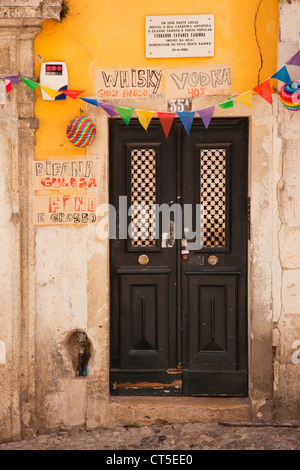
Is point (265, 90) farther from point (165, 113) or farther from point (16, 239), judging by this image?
point (16, 239)

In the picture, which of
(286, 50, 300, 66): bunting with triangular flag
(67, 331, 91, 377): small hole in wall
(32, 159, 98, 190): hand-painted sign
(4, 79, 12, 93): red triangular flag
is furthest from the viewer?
(67, 331, 91, 377): small hole in wall

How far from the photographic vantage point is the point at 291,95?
4824 mm

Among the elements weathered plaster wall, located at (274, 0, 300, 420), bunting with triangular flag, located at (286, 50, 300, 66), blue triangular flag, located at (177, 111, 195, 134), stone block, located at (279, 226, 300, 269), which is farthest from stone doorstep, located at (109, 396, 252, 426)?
bunting with triangular flag, located at (286, 50, 300, 66)

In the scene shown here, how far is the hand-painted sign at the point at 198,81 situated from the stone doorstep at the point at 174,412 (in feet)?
9.33

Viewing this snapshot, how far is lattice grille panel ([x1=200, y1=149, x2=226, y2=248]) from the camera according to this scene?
5293 millimetres

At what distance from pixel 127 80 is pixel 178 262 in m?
1.73

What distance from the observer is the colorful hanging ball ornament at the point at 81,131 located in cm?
493

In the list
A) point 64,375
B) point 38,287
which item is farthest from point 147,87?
point 64,375

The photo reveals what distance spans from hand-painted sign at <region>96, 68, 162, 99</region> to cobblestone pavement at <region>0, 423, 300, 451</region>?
3085 millimetres

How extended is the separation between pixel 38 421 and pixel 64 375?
1.60 ft

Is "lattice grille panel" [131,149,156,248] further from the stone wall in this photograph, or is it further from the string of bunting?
the stone wall

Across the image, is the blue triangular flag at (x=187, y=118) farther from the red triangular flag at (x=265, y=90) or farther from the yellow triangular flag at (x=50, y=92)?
the yellow triangular flag at (x=50, y=92)

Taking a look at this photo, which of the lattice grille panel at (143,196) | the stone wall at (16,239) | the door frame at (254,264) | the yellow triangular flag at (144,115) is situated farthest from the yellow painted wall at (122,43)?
the lattice grille panel at (143,196)

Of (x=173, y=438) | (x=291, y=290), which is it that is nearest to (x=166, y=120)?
(x=291, y=290)
